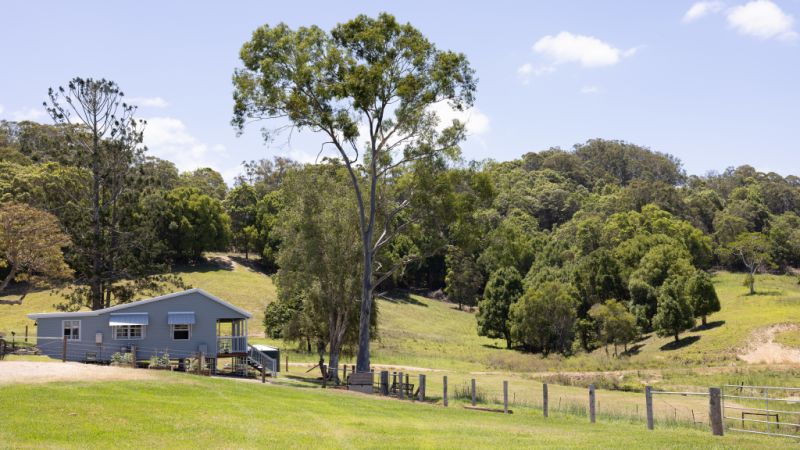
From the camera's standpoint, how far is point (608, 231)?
97.4 m

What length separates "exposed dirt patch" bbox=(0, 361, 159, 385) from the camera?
21953 millimetres

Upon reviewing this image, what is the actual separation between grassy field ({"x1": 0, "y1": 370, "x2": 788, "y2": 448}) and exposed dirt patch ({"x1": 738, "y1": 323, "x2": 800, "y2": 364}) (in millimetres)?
37359

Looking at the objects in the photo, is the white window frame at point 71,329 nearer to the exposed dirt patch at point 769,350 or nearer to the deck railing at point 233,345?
the deck railing at point 233,345

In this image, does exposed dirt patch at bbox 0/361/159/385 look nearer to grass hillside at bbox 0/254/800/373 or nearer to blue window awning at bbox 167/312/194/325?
blue window awning at bbox 167/312/194/325

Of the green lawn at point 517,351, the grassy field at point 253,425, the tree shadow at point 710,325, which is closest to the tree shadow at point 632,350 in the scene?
the green lawn at point 517,351

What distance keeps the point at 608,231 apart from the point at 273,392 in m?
79.7

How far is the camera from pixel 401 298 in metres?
103

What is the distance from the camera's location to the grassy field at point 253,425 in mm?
15516

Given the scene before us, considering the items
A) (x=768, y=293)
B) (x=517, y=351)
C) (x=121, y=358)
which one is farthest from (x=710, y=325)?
(x=121, y=358)

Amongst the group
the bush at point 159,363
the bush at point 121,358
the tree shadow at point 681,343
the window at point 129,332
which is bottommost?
the tree shadow at point 681,343

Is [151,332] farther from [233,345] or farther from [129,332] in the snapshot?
[233,345]

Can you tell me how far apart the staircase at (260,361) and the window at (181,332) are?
175 inches

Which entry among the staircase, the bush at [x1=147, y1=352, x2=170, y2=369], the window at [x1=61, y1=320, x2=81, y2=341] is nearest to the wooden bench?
the staircase

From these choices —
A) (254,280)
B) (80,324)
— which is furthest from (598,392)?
(254,280)
